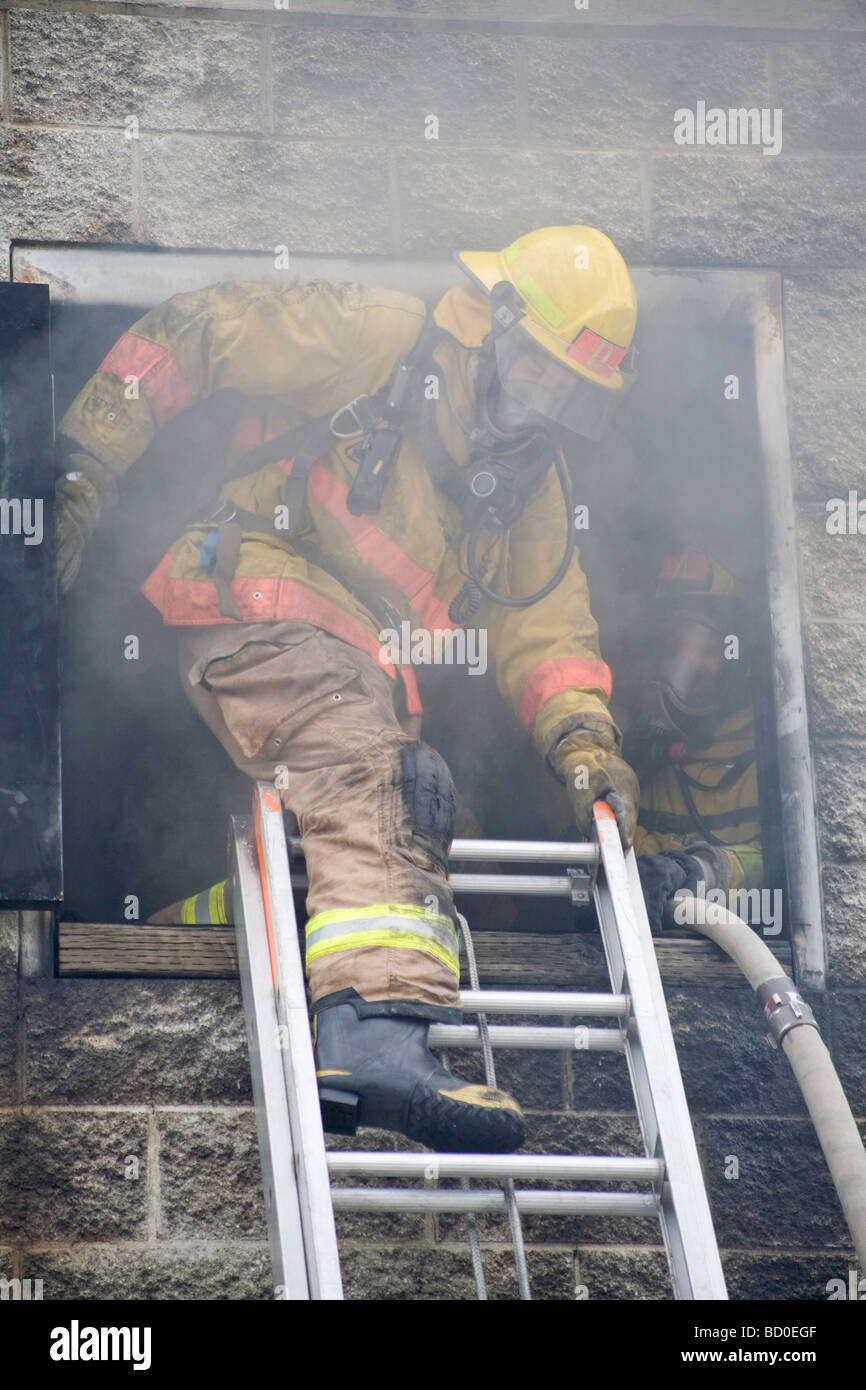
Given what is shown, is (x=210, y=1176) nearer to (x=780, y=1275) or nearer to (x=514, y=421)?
(x=780, y=1275)

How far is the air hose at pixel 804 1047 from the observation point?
3.19m

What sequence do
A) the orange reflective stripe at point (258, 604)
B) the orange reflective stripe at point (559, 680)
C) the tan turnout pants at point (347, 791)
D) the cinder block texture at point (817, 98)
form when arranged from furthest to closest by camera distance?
the cinder block texture at point (817, 98), the orange reflective stripe at point (559, 680), the orange reflective stripe at point (258, 604), the tan turnout pants at point (347, 791)

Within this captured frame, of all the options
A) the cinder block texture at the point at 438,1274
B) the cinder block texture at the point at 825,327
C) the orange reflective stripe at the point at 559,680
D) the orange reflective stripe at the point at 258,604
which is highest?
the cinder block texture at the point at 825,327

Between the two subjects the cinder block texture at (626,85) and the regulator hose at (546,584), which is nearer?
the regulator hose at (546,584)

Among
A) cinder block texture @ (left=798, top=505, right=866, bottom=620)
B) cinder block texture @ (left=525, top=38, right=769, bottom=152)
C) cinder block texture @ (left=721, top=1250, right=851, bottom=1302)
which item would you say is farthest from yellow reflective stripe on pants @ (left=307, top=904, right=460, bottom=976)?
cinder block texture @ (left=525, top=38, right=769, bottom=152)

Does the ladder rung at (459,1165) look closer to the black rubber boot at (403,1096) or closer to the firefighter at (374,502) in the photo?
the black rubber boot at (403,1096)

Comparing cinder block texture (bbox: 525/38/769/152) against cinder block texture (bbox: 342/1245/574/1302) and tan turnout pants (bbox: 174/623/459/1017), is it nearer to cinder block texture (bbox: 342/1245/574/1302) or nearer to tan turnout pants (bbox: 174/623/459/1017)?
tan turnout pants (bbox: 174/623/459/1017)

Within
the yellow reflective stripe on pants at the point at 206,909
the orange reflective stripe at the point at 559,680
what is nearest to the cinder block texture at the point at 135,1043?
the yellow reflective stripe on pants at the point at 206,909

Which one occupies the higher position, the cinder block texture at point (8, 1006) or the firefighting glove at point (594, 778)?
the firefighting glove at point (594, 778)

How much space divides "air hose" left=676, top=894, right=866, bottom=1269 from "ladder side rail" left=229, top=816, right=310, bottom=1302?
1.05 m

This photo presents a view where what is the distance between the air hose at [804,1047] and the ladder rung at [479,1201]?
0.49m

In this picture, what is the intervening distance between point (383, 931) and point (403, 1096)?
12.8 inches

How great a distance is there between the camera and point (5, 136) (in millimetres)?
4145

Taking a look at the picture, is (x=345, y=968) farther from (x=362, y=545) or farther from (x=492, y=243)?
(x=492, y=243)
